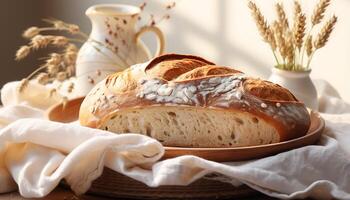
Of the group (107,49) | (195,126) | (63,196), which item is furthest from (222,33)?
(63,196)

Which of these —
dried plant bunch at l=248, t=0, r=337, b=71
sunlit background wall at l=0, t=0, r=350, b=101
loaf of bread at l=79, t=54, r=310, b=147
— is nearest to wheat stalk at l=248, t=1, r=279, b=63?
dried plant bunch at l=248, t=0, r=337, b=71

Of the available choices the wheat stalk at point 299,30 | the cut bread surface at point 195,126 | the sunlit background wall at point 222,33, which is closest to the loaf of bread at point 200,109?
the cut bread surface at point 195,126

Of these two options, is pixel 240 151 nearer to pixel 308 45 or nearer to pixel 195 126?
pixel 195 126

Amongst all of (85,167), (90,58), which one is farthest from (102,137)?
(90,58)

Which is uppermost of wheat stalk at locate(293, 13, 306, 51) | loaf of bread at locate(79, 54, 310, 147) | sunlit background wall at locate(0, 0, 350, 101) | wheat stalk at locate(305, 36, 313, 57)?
wheat stalk at locate(293, 13, 306, 51)

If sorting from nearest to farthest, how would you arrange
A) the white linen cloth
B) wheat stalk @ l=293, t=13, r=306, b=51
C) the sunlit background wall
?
1. the white linen cloth
2. wheat stalk @ l=293, t=13, r=306, b=51
3. the sunlit background wall

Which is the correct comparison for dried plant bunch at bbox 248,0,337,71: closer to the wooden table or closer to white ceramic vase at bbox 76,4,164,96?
white ceramic vase at bbox 76,4,164,96

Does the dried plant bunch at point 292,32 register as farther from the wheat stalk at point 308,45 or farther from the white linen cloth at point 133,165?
the white linen cloth at point 133,165
